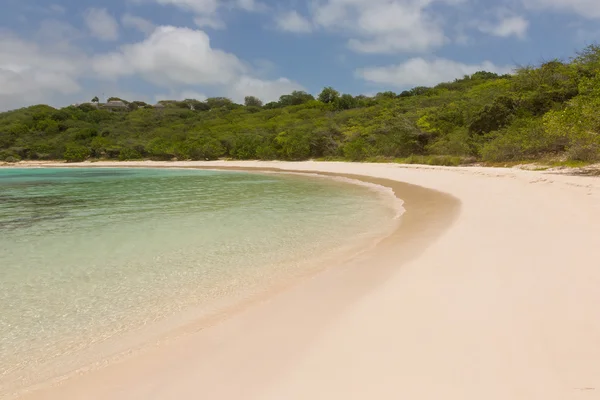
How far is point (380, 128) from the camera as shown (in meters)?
41.5

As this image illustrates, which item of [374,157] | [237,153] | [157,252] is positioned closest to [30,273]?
[157,252]

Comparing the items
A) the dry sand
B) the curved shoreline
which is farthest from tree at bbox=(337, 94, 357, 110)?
the dry sand

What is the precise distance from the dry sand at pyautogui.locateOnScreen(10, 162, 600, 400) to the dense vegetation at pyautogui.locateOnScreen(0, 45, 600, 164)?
13.5 meters

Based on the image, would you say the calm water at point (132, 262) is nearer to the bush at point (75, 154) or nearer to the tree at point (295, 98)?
the bush at point (75, 154)

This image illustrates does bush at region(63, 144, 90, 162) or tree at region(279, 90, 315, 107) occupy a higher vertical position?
tree at region(279, 90, 315, 107)

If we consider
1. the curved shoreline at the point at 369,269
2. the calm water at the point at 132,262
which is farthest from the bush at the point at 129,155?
the curved shoreline at the point at 369,269

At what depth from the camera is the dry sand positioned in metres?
2.54

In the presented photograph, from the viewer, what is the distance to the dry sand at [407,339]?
2.54 m

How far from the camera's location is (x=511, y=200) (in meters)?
10.6

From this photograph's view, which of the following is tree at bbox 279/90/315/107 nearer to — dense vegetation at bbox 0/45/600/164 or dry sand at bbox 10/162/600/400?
dense vegetation at bbox 0/45/600/164

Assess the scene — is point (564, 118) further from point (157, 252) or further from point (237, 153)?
point (237, 153)

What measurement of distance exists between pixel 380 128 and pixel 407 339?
132 feet

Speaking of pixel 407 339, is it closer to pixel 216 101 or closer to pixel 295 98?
pixel 295 98

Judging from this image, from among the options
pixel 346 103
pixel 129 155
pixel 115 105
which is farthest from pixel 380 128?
pixel 115 105
